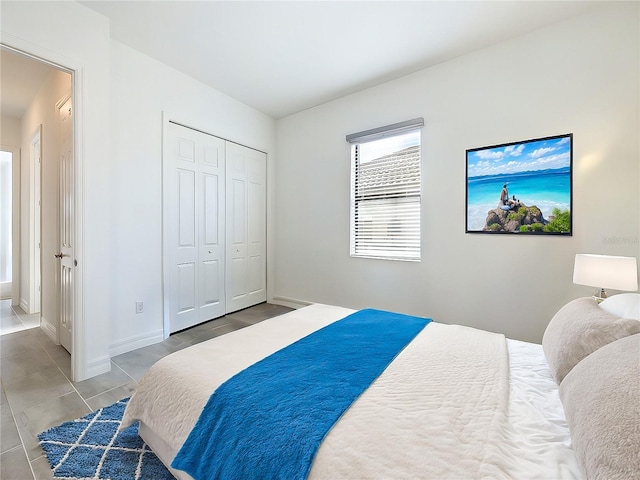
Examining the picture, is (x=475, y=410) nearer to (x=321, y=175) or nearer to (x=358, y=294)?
(x=358, y=294)

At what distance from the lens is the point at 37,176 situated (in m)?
3.76

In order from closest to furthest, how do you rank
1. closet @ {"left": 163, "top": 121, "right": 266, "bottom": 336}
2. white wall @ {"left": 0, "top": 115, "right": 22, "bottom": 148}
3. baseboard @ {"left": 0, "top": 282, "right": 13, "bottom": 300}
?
closet @ {"left": 163, "top": 121, "right": 266, "bottom": 336}
white wall @ {"left": 0, "top": 115, "right": 22, "bottom": 148}
baseboard @ {"left": 0, "top": 282, "right": 13, "bottom": 300}

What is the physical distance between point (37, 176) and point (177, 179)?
2202 mm

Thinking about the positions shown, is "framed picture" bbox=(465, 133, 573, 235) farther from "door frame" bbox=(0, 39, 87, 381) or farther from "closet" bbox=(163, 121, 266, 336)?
"door frame" bbox=(0, 39, 87, 381)

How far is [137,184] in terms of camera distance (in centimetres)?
283

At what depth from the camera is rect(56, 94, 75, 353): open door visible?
8.24 ft

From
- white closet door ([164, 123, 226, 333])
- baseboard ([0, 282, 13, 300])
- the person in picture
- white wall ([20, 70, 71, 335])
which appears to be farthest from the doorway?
the person in picture

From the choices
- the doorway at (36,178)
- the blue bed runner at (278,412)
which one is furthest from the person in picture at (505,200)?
the doorway at (36,178)

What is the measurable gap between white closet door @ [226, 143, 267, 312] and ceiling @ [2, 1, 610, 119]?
1.05 meters

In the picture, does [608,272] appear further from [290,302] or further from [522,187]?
[290,302]

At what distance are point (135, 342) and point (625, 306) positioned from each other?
358cm

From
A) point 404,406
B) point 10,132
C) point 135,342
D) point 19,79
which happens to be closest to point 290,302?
point 135,342

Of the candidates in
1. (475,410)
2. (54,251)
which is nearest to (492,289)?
(475,410)

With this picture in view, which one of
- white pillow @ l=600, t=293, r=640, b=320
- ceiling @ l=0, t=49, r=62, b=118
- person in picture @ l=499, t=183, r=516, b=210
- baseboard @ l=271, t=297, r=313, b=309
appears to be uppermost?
ceiling @ l=0, t=49, r=62, b=118
